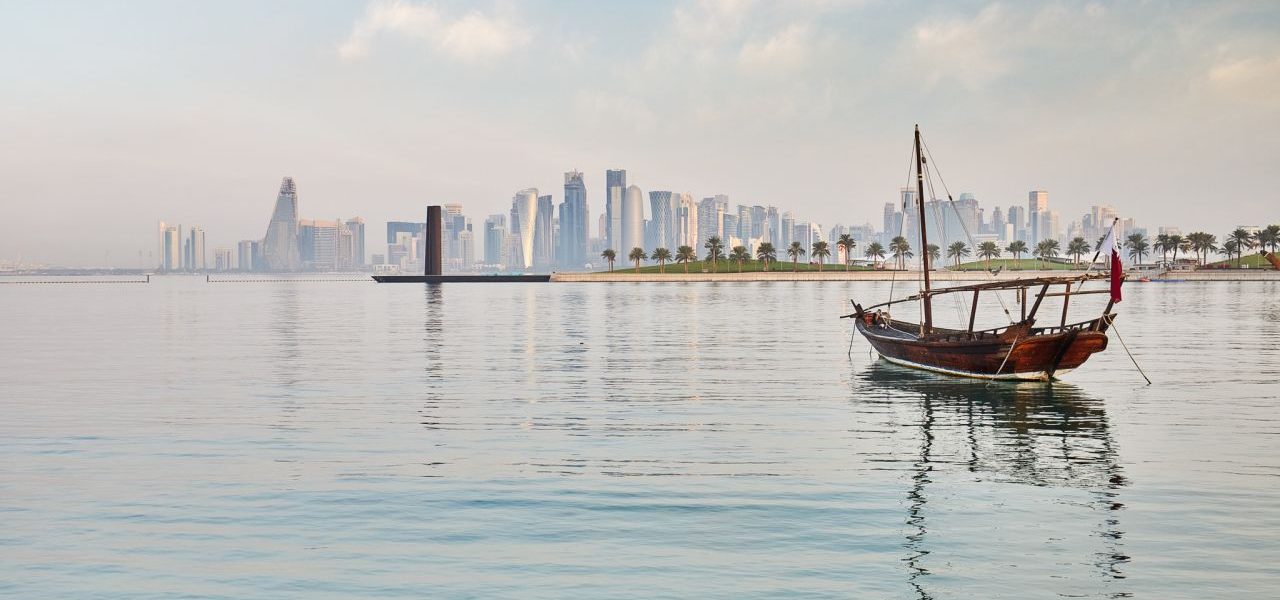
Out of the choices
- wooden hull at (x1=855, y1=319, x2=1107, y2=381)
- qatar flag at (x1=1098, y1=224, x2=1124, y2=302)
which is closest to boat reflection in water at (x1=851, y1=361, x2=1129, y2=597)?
wooden hull at (x1=855, y1=319, x2=1107, y2=381)

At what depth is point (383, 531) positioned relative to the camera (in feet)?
61.8

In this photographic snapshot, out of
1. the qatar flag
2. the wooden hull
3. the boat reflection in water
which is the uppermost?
the qatar flag

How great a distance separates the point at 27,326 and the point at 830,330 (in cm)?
7641

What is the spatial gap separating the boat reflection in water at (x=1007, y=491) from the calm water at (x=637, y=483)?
97mm

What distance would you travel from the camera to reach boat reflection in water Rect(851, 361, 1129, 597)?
16.1m

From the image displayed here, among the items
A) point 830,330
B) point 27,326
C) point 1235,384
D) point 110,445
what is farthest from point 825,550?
point 27,326

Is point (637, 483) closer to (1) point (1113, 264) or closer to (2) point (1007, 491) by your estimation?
(2) point (1007, 491)

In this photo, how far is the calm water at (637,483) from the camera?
16.1 meters

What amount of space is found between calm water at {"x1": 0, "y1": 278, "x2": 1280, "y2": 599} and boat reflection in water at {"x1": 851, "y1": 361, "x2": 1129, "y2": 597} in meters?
0.10

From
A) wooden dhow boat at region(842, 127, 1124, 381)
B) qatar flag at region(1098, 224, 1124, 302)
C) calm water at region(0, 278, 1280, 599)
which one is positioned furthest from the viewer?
wooden dhow boat at region(842, 127, 1124, 381)

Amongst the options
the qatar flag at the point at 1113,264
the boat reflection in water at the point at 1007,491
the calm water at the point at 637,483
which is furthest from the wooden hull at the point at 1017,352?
the boat reflection in water at the point at 1007,491

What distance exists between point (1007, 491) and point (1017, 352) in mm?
22956

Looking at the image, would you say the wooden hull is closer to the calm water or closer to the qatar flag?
the calm water

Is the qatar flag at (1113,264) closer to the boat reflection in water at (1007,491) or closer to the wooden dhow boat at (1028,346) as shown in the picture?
the wooden dhow boat at (1028,346)
